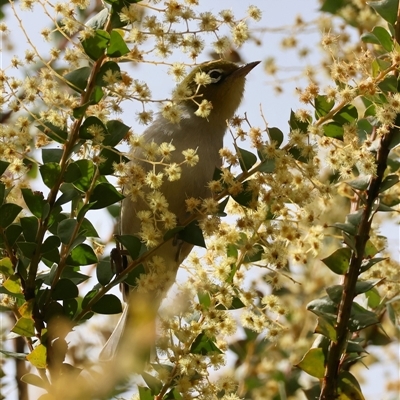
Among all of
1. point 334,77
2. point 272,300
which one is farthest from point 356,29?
point 272,300

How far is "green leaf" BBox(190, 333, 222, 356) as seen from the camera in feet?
6.02

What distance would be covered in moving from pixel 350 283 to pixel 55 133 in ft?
2.71

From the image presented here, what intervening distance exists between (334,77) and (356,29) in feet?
2.57

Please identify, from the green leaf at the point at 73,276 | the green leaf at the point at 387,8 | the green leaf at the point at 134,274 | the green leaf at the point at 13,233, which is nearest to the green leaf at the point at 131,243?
the green leaf at the point at 134,274

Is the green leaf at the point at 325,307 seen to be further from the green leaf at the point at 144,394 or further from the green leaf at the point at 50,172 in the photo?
the green leaf at the point at 50,172

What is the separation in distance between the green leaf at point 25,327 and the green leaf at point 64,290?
0.31ft

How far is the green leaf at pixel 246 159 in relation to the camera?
2033 mm

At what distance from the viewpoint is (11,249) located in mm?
1892

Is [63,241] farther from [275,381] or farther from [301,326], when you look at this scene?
[301,326]

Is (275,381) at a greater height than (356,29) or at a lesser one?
lesser

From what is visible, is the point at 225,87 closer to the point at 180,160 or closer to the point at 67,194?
the point at 180,160

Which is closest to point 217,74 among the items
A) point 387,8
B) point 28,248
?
point 387,8

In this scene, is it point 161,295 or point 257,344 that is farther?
point 257,344

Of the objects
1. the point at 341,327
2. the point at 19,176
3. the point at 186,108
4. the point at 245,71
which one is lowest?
the point at 341,327
